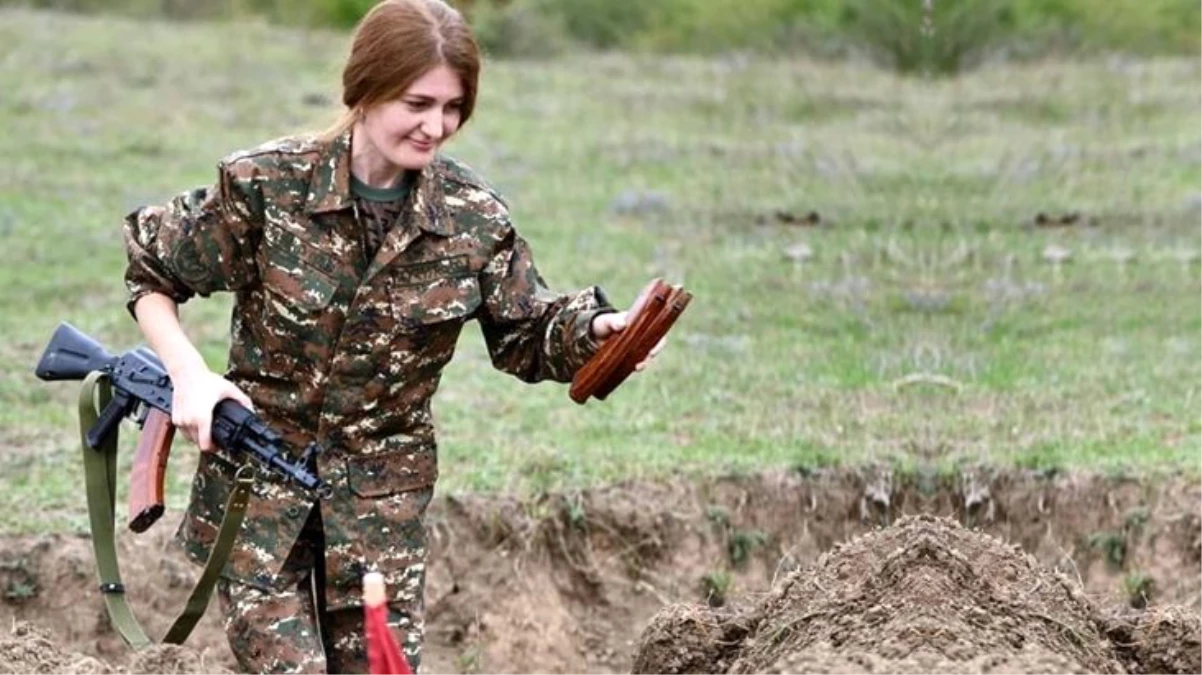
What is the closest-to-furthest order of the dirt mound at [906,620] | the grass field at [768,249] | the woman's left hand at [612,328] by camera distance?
the dirt mound at [906,620] < the woman's left hand at [612,328] < the grass field at [768,249]

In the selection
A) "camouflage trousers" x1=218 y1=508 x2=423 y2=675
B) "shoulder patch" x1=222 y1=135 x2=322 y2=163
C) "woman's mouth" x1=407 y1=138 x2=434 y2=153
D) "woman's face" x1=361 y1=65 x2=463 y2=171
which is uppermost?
"woman's face" x1=361 y1=65 x2=463 y2=171

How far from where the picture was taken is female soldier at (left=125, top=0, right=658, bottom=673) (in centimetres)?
480

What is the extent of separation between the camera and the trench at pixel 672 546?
7035mm

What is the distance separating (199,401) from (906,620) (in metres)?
1.77

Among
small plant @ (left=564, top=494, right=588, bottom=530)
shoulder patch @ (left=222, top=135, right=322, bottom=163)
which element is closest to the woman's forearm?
shoulder patch @ (left=222, top=135, right=322, bottom=163)

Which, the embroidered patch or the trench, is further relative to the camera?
the trench

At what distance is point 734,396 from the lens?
8.85 metres

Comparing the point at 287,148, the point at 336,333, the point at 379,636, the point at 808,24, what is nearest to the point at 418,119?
the point at 287,148

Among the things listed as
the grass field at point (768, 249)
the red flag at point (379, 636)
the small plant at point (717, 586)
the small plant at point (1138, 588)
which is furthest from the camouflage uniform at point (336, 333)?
the small plant at point (1138, 588)

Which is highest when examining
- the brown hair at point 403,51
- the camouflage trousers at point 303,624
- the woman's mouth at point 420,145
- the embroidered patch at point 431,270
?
the brown hair at point 403,51

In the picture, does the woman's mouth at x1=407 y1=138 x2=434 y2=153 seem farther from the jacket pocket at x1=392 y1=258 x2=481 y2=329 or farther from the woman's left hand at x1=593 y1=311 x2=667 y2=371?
the woman's left hand at x1=593 y1=311 x2=667 y2=371

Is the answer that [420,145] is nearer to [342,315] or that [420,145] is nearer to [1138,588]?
[342,315]

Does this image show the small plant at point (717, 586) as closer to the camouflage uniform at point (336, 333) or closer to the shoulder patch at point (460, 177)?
the camouflage uniform at point (336, 333)

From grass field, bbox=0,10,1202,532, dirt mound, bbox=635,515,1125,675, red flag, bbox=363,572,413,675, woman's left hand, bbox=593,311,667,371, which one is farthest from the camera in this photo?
grass field, bbox=0,10,1202,532
